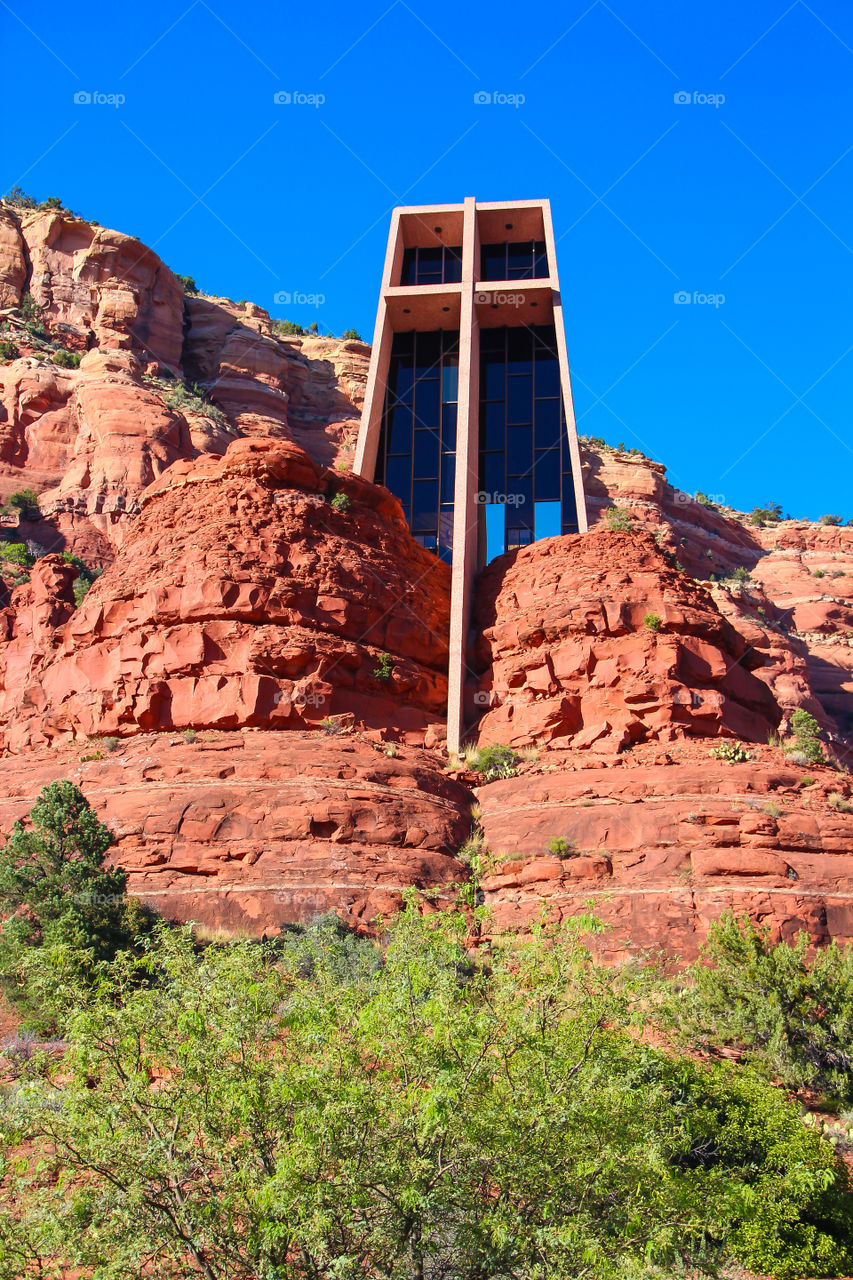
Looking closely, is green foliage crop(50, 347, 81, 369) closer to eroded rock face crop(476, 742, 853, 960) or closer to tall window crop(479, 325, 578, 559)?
tall window crop(479, 325, 578, 559)

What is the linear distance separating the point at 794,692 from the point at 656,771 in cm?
2314

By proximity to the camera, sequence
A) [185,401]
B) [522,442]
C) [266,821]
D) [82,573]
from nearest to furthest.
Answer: [266,821] → [522,442] → [82,573] → [185,401]

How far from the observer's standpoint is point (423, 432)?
37.7 m

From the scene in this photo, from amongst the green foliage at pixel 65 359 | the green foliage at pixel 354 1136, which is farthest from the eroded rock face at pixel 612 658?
the green foliage at pixel 65 359

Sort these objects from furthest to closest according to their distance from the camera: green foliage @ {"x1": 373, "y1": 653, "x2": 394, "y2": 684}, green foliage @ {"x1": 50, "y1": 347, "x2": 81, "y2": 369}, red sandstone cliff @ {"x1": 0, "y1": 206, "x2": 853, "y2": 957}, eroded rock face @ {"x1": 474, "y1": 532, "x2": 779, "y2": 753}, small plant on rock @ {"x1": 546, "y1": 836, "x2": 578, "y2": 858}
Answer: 1. green foliage @ {"x1": 50, "y1": 347, "x2": 81, "y2": 369}
2. green foliage @ {"x1": 373, "y1": 653, "x2": 394, "y2": 684}
3. eroded rock face @ {"x1": 474, "y1": 532, "x2": 779, "y2": 753}
4. small plant on rock @ {"x1": 546, "y1": 836, "x2": 578, "y2": 858}
5. red sandstone cliff @ {"x1": 0, "y1": 206, "x2": 853, "y2": 957}

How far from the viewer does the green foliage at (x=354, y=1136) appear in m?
7.64

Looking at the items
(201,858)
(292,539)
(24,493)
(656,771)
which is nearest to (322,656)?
(292,539)

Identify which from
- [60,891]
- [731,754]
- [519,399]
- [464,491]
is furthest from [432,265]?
[60,891]

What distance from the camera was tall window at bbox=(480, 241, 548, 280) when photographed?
127ft

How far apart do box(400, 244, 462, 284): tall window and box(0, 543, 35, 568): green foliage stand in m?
17.0

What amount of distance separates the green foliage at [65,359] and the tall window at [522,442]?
1830 centimetres

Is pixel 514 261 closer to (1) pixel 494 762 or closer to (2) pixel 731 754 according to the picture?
(1) pixel 494 762

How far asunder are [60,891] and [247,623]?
8.67 metres

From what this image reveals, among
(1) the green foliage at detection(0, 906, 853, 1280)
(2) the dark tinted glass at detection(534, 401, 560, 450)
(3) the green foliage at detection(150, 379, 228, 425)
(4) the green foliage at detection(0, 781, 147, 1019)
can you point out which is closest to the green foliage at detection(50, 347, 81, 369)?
(3) the green foliage at detection(150, 379, 228, 425)
